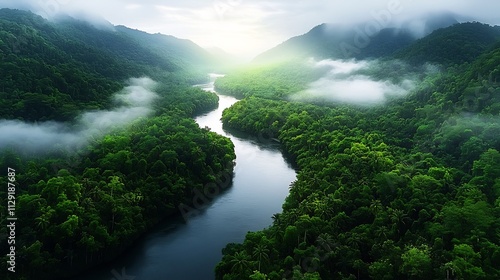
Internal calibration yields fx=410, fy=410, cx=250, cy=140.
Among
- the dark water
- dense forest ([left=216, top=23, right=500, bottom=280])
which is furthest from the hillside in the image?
the dark water

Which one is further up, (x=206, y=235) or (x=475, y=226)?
(x=475, y=226)

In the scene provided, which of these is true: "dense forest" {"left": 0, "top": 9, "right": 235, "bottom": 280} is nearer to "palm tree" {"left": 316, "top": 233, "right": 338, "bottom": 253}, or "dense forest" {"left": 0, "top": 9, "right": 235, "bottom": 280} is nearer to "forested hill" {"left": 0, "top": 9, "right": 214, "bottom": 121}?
"forested hill" {"left": 0, "top": 9, "right": 214, "bottom": 121}

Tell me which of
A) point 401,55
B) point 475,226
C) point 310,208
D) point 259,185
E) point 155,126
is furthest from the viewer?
point 401,55

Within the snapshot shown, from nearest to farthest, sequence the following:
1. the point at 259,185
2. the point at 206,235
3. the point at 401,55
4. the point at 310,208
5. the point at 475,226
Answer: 1. the point at 475,226
2. the point at 310,208
3. the point at 206,235
4. the point at 259,185
5. the point at 401,55

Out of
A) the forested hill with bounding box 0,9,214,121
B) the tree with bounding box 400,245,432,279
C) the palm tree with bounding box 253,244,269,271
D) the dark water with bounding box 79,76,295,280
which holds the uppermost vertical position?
the forested hill with bounding box 0,9,214,121

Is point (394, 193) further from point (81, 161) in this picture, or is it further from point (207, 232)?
point (81, 161)

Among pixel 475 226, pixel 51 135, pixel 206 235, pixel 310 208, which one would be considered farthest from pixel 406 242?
pixel 51 135

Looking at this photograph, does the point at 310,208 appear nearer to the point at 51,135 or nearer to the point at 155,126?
the point at 155,126

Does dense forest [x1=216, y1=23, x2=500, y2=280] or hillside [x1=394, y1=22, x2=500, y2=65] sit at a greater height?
hillside [x1=394, y1=22, x2=500, y2=65]
